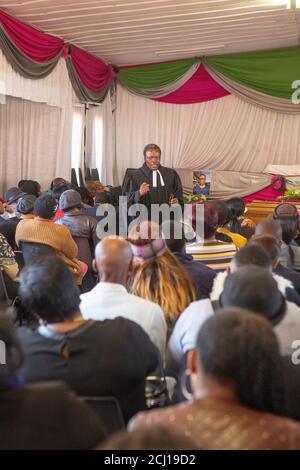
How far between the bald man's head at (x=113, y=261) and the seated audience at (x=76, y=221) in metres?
2.33

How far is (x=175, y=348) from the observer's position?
2205 millimetres

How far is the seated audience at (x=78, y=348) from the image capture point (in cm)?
168

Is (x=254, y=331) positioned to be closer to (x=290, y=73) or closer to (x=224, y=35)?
(x=224, y=35)

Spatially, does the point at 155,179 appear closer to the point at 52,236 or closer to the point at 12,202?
the point at 12,202

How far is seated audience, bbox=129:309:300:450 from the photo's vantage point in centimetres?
116

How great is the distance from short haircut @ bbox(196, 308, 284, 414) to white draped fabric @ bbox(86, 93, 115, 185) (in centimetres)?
897

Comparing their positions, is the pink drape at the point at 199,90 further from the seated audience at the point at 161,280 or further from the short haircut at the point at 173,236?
the seated audience at the point at 161,280

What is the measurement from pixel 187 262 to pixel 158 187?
10.1 feet

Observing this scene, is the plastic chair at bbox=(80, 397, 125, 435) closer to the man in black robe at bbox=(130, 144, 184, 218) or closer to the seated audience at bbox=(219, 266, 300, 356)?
the seated audience at bbox=(219, 266, 300, 356)

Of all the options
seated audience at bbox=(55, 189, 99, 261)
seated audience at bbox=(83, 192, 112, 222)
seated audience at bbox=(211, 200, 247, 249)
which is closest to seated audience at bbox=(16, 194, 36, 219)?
seated audience at bbox=(55, 189, 99, 261)

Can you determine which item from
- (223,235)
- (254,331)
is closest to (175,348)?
(254,331)

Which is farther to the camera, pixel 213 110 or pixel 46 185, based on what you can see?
pixel 213 110

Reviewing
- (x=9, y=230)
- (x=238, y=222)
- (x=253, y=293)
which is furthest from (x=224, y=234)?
(x=253, y=293)

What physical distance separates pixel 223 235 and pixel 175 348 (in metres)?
2.04
